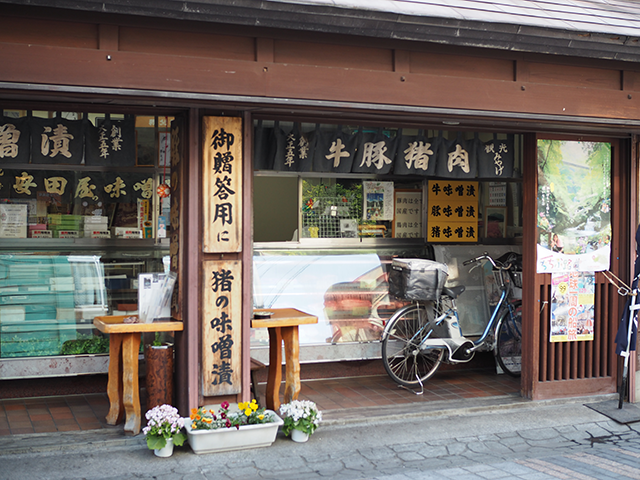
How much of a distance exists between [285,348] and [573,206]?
3.94 m

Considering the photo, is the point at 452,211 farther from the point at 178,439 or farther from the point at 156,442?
the point at 156,442

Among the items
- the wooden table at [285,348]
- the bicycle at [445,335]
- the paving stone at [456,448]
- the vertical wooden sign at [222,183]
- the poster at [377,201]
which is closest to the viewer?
the vertical wooden sign at [222,183]

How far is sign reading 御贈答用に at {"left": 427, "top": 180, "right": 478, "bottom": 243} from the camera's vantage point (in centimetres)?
949

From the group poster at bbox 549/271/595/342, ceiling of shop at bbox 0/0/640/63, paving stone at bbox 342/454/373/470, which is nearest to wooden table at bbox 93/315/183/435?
paving stone at bbox 342/454/373/470

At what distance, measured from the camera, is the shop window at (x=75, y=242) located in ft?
25.9

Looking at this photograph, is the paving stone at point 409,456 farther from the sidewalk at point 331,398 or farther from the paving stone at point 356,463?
the sidewalk at point 331,398

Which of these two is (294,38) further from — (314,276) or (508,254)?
(508,254)

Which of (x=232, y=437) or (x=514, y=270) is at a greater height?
(x=514, y=270)

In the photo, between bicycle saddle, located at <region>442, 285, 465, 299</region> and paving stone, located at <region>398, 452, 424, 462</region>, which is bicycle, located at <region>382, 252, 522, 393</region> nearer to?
bicycle saddle, located at <region>442, 285, 465, 299</region>

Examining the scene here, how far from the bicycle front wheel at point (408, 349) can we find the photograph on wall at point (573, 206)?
1725 millimetres

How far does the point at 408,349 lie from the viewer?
8.28m

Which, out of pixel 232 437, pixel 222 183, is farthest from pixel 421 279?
pixel 232 437

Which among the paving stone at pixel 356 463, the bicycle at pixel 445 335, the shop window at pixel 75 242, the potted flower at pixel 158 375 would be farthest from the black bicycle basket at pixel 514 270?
the potted flower at pixel 158 375

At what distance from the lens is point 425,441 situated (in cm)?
648
